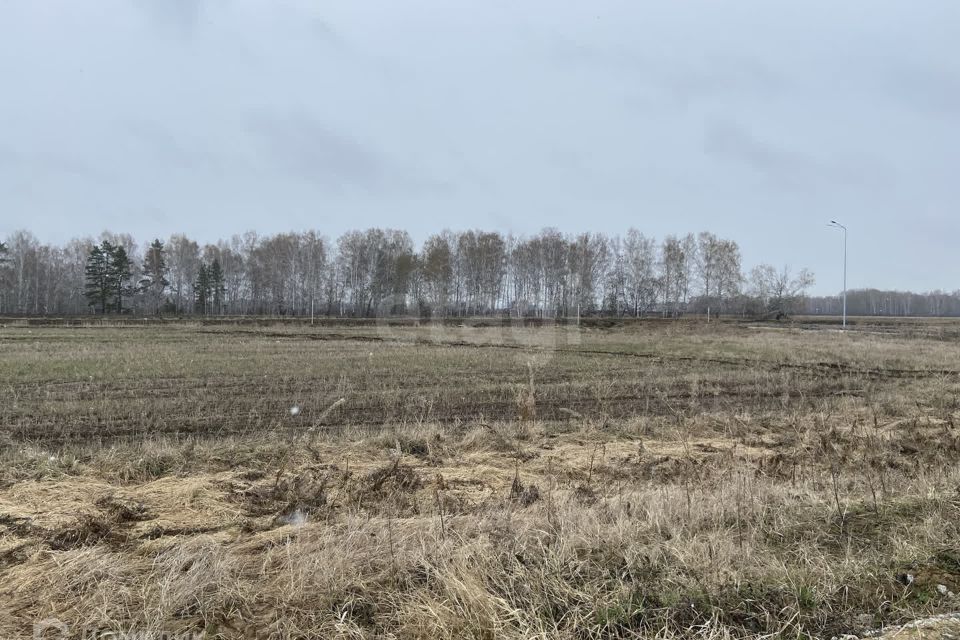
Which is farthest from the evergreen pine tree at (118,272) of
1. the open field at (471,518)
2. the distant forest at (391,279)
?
the open field at (471,518)

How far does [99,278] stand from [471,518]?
87.5 m

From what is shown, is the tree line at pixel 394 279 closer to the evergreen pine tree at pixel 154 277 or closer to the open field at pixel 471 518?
the evergreen pine tree at pixel 154 277

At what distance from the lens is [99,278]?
71.8m

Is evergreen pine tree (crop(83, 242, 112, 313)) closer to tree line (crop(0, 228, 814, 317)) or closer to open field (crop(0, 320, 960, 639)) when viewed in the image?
tree line (crop(0, 228, 814, 317))

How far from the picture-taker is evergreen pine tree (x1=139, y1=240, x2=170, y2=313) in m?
79.1

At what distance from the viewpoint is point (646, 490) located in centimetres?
550

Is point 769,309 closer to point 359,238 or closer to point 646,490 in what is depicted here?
point 359,238

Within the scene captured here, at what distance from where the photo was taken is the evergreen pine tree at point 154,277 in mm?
79088

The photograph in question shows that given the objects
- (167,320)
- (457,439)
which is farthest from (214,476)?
(167,320)

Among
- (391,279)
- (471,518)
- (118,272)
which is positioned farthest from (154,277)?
(471,518)

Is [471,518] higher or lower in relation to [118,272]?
lower

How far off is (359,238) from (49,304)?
49.9 m

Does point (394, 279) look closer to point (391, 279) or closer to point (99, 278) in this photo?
point (391, 279)

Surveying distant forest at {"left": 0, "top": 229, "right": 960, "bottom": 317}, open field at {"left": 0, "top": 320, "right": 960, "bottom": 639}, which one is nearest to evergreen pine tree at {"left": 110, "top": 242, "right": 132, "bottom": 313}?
distant forest at {"left": 0, "top": 229, "right": 960, "bottom": 317}
